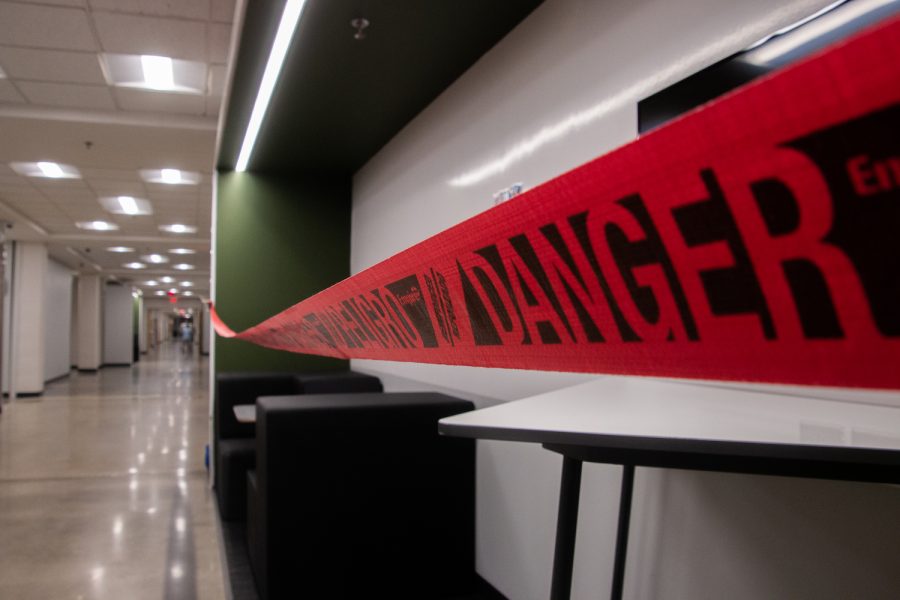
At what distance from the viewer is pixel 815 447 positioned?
2.61 feet

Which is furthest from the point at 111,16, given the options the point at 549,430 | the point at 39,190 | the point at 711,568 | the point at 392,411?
the point at 39,190

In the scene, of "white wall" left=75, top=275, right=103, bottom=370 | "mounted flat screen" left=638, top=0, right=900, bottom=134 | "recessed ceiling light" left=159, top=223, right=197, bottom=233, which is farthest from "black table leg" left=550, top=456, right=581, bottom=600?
"white wall" left=75, top=275, right=103, bottom=370

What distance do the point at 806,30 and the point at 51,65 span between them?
15.2 feet

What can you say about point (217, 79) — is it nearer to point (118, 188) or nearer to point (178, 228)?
point (118, 188)

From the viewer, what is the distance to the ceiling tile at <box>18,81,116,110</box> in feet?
14.4

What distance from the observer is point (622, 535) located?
1647 millimetres

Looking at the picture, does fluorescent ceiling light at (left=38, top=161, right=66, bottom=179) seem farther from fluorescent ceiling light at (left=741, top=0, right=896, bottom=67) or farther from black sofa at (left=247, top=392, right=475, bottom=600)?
fluorescent ceiling light at (left=741, top=0, right=896, bottom=67)

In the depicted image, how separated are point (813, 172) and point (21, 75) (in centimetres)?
528

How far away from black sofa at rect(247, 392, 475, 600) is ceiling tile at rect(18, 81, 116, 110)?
3401 mm

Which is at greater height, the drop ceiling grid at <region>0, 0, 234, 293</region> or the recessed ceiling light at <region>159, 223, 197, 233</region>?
the drop ceiling grid at <region>0, 0, 234, 293</region>

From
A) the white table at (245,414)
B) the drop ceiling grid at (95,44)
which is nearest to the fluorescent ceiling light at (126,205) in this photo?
the drop ceiling grid at (95,44)

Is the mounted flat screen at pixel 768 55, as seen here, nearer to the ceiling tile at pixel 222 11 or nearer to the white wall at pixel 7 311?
the ceiling tile at pixel 222 11

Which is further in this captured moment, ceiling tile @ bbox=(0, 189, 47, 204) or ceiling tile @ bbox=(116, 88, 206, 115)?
ceiling tile @ bbox=(0, 189, 47, 204)

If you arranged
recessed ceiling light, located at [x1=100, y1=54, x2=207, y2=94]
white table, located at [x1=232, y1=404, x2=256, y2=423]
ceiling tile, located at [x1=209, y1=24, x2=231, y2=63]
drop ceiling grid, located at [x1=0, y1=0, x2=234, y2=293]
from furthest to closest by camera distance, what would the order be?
recessed ceiling light, located at [x1=100, y1=54, x2=207, y2=94] < ceiling tile, located at [x1=209, y1=24, x2=231, y2=63] < drop ceiling grid, located at [x1=0, y1=0, x2=234, y2=293] < white table, located at [x1=232, y1=404, x2=256, y2=423]
